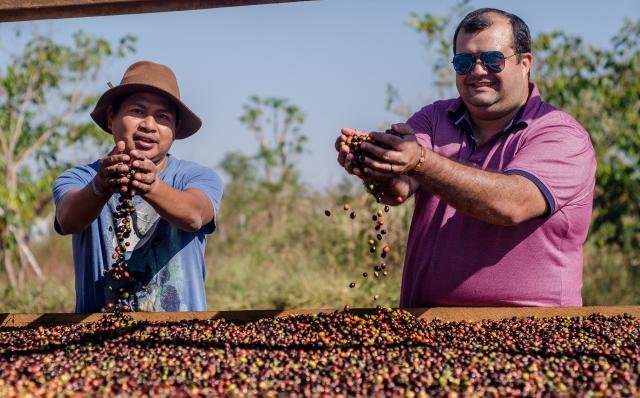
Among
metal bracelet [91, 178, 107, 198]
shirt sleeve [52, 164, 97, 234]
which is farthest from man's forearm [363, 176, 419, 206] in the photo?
shirt sleeve [52, 164, 97, 234]

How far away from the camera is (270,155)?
17438 millimetres

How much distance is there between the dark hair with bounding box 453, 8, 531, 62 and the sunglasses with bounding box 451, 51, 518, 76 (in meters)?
0.12

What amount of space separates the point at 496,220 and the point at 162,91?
5.11 ft

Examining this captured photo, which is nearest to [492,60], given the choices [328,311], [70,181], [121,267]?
[328,311]

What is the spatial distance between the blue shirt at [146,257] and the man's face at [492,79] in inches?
47.1

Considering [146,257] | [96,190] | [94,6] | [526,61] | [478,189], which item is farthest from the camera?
[526,61]

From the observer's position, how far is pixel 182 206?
3379mm

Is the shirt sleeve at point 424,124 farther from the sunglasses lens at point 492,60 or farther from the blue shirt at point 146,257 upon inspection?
the blue shirt at point 146,257

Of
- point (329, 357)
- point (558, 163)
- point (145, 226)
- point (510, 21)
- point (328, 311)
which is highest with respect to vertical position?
point (510, 21)

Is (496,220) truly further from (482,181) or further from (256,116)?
(256,116)

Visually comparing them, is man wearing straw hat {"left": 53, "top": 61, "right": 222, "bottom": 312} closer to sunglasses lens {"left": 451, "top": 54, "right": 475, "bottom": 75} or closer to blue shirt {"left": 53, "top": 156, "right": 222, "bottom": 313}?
blue shirt {"left": 53, "top": 156, "right": 222, "bottom": 313}

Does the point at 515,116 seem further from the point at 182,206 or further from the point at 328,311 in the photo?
the point at 182,206

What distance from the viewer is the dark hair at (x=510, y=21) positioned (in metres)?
3.67

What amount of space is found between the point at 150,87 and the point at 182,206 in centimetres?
67
